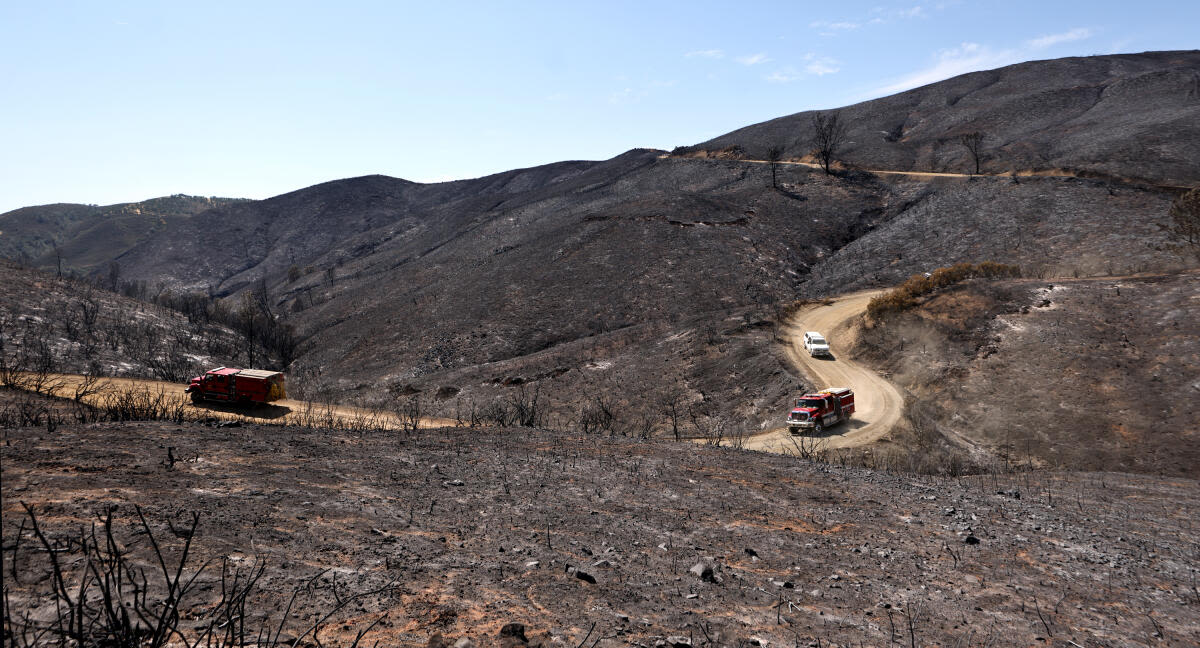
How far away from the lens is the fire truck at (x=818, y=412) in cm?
2772

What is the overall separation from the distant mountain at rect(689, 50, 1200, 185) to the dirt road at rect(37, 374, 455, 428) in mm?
75133

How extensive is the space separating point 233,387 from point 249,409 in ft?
3.86

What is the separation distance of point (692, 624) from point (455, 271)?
71.4m

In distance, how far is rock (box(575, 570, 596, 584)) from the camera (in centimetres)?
973

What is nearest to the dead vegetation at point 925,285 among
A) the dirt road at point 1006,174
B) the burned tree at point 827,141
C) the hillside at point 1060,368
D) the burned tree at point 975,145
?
the hillside at point 1060,368

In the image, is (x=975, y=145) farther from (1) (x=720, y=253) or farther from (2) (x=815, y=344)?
(2) (x=815, y=344)

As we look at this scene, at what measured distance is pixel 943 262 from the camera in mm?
54625

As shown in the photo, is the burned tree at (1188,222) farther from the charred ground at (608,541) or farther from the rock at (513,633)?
the rock at (513,633)

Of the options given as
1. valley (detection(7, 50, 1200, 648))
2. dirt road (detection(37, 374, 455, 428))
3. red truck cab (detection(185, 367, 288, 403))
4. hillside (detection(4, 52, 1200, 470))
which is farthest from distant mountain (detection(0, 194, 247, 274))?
red truck cab (detection(185, 367, 288, 403))

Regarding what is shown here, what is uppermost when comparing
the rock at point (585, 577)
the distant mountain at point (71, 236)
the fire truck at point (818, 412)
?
the distant mountain at point (71, 236)

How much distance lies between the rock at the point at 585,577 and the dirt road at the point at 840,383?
16748 mm

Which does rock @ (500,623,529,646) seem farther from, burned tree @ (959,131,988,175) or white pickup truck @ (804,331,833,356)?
burned tree @ (959,131,988,175)

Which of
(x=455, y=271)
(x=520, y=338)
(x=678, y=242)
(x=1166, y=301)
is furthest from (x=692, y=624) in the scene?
(x=455, y=271)

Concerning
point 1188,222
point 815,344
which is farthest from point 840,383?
point 1188,222
